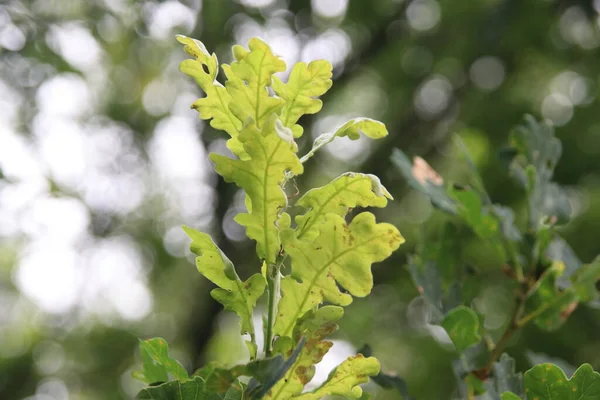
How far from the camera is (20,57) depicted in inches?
75.5

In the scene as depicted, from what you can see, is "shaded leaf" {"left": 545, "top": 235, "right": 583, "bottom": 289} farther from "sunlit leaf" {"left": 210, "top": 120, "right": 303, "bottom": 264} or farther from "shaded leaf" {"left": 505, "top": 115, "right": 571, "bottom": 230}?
"sunlit leaf" {"left": 210, "top": 120, "right": 303, "bottom": 264}

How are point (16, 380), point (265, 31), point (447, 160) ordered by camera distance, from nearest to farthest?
point (265, 31) < point (447, 160) < point (16, 380)

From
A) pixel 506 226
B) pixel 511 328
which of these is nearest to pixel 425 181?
pixel 506 226

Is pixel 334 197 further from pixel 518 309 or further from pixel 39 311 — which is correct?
pixel 39 311

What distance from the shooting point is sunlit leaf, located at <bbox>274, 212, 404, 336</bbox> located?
1.65 ft

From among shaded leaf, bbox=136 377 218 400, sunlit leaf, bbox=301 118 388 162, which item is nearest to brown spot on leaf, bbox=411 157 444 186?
sunlit leaf, bbox=301 118 388 162

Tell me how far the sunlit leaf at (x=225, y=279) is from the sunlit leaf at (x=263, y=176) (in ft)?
0.10

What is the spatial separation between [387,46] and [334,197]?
2.83 meters

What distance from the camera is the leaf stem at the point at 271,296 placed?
51 cm

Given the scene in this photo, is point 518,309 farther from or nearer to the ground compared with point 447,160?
farther from the ground

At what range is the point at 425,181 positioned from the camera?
87 centimetres

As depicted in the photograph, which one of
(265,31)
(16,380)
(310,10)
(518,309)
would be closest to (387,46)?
(310,10)

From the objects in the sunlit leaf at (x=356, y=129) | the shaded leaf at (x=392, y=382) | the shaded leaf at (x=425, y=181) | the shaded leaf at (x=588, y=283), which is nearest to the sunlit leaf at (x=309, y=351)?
the sunlit leaf at (x=356, y=129)

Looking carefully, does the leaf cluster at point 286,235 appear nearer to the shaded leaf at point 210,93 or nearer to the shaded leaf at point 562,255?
the shaded leaf at point 210,93
